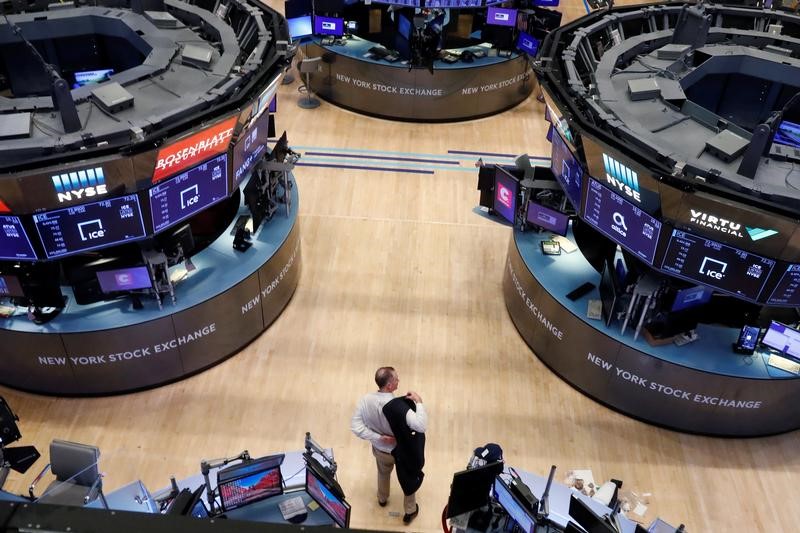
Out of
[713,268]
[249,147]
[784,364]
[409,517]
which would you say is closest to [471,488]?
[409,517]

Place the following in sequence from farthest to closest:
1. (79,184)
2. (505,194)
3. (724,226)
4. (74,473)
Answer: (505,194)
(79,184)
(724,226)
(74,473)

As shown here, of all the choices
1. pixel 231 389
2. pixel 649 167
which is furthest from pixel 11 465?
pixel 649 167

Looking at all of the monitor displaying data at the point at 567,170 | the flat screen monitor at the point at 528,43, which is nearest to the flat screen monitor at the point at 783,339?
the monitor displaying data at the point at 567,170

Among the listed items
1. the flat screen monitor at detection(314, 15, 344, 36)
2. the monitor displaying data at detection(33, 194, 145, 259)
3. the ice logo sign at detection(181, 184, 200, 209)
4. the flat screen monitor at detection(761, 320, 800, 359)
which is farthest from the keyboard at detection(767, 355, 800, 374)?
the flat screen monitor at detection(314, 15, 344, 36)

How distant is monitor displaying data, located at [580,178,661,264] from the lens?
828 centimetres

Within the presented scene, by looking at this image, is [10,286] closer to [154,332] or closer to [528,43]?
[154,332]

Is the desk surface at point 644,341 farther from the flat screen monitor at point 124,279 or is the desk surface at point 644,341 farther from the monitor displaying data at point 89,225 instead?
the monitor displaying data at point 89,225

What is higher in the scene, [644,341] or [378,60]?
[378,60]

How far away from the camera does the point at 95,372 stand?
909cm

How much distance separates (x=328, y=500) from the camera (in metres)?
6.50

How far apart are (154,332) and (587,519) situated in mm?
5701

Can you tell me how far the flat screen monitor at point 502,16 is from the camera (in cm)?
1598

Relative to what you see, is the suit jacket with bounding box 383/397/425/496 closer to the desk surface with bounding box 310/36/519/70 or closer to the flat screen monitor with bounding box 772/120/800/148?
the flat screen monitor with bounding box 772/120/800/148

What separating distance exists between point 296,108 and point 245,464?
11.3 meters
